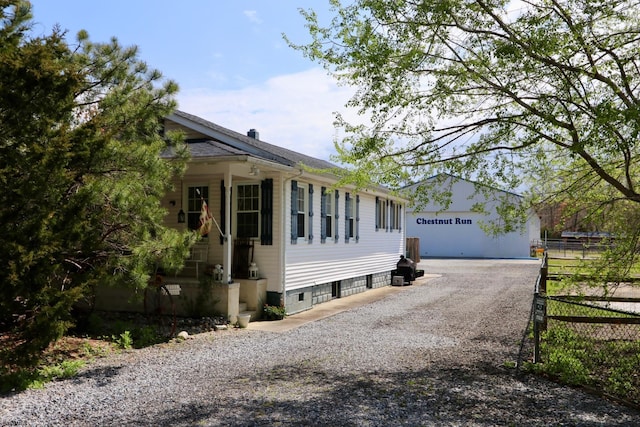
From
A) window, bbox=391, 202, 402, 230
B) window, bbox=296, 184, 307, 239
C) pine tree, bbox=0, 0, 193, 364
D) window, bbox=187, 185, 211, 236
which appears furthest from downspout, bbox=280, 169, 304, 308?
window, bbox=391, 202, 402, 230

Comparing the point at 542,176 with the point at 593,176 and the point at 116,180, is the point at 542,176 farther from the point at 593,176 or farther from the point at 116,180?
the point at 116,180

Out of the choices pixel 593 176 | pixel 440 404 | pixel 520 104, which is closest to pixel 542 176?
pixel 593 176

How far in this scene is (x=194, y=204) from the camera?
498 inches

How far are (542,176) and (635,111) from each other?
310 cm

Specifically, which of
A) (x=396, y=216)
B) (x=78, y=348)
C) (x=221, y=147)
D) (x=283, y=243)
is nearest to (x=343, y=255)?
(x=283, y=243)

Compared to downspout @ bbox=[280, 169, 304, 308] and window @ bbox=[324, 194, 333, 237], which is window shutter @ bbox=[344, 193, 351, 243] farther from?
downspout @ bbox=[280, 169, 304, 308]

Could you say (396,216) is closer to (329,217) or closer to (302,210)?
(329,217)

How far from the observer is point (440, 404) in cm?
581

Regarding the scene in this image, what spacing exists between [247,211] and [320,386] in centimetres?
644

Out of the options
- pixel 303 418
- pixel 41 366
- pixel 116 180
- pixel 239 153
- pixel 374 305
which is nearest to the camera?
pixel 303 418

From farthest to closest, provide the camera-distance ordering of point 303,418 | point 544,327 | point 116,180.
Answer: point 544,327, point 116,180, point 303,418

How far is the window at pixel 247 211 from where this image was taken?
12344 mm

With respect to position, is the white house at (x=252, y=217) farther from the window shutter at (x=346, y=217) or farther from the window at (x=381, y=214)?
the window at (x=381, y=214)

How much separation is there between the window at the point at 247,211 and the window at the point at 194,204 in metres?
0.79
